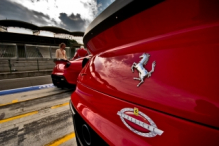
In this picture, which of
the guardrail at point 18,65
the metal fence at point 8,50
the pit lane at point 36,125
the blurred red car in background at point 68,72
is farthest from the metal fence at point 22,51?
the pit lane at point 36,125

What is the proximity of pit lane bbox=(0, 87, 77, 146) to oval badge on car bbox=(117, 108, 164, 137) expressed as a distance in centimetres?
121

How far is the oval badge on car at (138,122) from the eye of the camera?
0.40 meters

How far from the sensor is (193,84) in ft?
1.12

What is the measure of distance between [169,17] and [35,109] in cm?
280

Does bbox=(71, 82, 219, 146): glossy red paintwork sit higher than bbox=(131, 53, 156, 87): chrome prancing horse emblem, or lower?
lower

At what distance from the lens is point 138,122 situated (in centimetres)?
44

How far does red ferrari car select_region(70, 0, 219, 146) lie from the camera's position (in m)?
0.32

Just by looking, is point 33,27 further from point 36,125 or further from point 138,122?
point 138,122

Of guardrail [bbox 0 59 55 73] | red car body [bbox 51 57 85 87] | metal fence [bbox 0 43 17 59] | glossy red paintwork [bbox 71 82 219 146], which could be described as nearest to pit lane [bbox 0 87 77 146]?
red car body [bbox 51 57 85 87]

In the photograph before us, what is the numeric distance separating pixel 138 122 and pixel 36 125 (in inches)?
77.0

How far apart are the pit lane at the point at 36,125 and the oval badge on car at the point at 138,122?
1212 millimetres

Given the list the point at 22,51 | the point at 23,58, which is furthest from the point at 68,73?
the point at 22,51

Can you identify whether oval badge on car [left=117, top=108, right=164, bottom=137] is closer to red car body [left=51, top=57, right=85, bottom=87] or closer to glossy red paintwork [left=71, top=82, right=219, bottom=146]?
glossy red paintwork [left=71, top=82, right=219, bottom=146]

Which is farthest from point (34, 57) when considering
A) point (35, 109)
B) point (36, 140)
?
point (36, 140)
